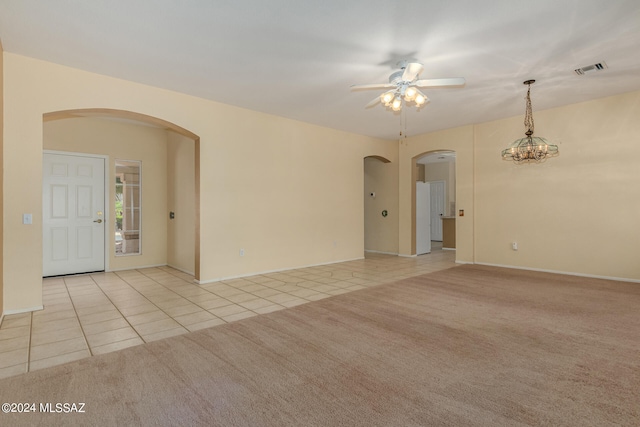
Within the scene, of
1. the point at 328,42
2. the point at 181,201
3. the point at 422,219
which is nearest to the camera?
the point at 328,42

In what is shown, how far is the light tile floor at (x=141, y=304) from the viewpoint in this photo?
103 inches

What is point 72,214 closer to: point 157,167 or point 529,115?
point 157,167

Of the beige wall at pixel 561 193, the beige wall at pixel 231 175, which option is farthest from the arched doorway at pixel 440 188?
the beige wall at pixel 231 175

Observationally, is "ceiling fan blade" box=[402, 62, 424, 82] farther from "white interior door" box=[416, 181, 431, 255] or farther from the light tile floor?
"white interior door" box=[416, 181, 431, 255]

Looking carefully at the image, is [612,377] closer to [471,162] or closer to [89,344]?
[89,344]

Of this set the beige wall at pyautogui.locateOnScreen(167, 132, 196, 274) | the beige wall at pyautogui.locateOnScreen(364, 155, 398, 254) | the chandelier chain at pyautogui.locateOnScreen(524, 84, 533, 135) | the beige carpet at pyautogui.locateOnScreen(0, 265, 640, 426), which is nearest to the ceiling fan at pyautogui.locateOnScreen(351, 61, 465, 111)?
the chandelier chain at pyautogui.locateOnScreen(524, 84, 533, 135)

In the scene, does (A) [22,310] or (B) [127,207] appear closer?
(A) [22,310]

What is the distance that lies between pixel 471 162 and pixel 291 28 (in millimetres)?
4986

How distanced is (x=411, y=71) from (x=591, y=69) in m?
2.46

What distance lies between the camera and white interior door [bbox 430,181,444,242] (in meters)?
10.6

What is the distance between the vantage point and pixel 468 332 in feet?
9.37

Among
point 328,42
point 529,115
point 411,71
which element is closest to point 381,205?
point 529,115

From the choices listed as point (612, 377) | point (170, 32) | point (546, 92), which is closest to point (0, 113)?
point (170, 32)

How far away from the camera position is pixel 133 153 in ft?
20.0
